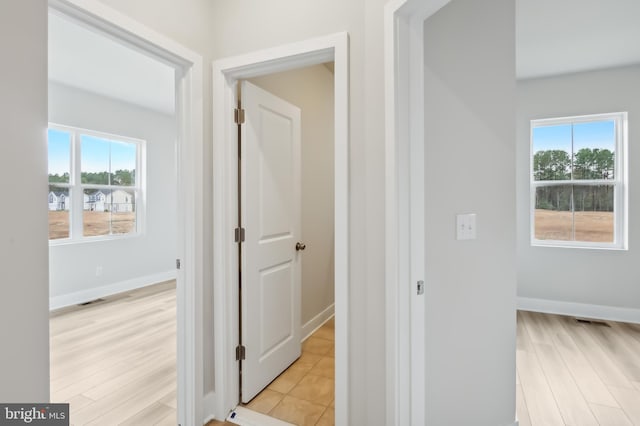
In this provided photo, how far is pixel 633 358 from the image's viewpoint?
263cm

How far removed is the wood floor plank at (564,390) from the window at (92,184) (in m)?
5.27

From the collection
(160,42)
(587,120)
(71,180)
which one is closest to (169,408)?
(160,42)

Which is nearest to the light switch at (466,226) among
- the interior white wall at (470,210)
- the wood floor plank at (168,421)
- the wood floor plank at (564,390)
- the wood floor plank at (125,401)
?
the interior white wall at (470,210)

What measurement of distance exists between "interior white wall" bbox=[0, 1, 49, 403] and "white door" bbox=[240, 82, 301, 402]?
1730mm

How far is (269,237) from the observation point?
2281 mm

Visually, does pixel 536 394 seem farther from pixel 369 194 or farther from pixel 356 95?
pixel 356 95

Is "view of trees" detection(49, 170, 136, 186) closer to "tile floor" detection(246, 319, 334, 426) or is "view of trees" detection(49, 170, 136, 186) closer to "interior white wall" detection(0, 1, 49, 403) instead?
"tile floor" detection(246, 319, 334, 426)

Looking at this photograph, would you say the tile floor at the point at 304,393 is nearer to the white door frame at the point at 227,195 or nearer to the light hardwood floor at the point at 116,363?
the white door frame at the point at 227,195

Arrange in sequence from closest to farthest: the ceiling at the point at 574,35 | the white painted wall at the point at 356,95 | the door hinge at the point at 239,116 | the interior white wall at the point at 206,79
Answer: the white painted wall at the point at 356,95 < the interior white wall at the point at 206,79 < the door hinge at the point at 239,116 < the ceiling at the point at 574,35

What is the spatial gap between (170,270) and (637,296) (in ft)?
20.8

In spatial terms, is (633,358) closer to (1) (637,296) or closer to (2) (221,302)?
(1) (637,296)

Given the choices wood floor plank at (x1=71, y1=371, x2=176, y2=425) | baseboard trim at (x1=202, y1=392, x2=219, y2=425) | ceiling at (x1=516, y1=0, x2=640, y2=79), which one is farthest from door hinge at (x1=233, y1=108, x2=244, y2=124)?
ceiling at (x1=516, y1=0, x2=640, y2=79)

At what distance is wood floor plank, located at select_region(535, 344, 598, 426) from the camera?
6.28 ft

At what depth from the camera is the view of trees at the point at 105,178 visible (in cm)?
396
